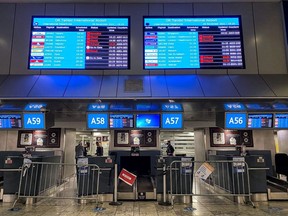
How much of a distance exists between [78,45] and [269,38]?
5073mm

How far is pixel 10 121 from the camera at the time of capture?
209 inches

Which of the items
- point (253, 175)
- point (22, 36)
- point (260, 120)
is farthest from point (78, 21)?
point (253, 175)

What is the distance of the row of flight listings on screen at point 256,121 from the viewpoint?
5.33 m

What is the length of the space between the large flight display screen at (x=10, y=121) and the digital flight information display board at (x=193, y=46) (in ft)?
10.9

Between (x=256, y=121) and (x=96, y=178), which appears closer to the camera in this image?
(x=256, y=121)

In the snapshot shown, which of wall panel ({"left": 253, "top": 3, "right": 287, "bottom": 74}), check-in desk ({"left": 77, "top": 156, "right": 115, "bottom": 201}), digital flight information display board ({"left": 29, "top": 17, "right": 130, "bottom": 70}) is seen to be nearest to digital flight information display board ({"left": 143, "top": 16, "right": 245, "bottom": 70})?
wall panel ({"left": 253, "top": 3, "right": 287, "bottom": 74})

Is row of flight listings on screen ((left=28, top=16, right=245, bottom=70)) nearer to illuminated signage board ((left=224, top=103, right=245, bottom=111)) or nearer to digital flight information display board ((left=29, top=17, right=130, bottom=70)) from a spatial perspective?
digital flight information display board ((left=29, top=17, right=130, bottom=70))

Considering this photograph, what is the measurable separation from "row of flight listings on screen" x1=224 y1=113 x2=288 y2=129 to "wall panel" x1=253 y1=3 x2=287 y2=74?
126 centimetres

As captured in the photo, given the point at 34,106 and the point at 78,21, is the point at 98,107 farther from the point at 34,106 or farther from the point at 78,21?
the point at 78,21

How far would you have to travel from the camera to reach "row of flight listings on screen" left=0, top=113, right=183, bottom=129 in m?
5.27

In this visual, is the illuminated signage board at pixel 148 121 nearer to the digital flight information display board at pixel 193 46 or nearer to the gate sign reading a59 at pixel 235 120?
the digital flight information display board at pixel 193 46

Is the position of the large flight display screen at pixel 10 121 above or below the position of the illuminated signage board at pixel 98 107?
below

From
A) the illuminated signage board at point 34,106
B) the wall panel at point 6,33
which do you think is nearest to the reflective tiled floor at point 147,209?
the illuminated signage board at point 34,106

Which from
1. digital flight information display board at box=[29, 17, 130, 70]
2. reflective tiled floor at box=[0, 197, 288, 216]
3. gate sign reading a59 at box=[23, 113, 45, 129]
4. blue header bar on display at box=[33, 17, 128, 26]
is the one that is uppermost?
blue header bar on display at box=[33, 17, 128, 26]
